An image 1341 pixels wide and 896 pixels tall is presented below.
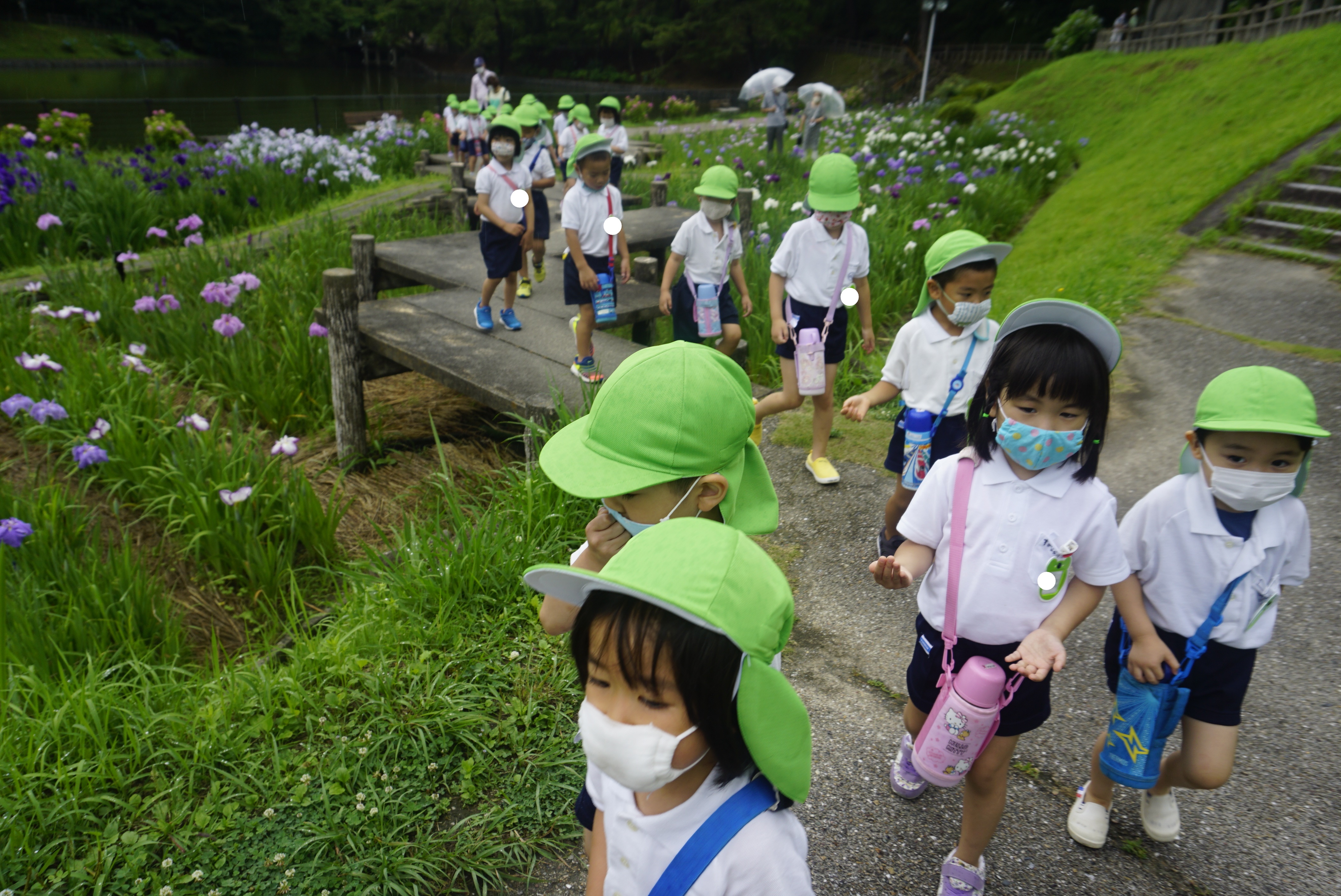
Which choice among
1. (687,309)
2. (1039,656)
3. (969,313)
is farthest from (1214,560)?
(687,309)

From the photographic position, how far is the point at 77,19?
4275cm

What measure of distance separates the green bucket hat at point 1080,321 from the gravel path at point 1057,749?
144 centimetres

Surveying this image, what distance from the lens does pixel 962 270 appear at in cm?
298

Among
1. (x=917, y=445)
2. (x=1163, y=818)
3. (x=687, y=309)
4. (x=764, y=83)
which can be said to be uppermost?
(x=764, y=83)

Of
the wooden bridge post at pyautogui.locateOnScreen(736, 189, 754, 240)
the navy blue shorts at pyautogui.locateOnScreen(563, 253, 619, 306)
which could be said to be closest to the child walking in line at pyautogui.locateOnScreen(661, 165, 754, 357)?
the navy blue shorts at pyautogui.locateOnScreen(563, 253, 619, 306)

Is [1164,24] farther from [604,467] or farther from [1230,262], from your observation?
[604,467]

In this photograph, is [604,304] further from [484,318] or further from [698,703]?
[698,703]

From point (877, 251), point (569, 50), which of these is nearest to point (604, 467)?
point (877, 251)

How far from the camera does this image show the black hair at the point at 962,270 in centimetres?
295

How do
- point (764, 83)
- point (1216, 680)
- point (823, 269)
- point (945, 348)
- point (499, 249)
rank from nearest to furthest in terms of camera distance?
point (1216, 680) → point (945, 348) → point (823, 269) → point (499, 249) → point (764, 83)

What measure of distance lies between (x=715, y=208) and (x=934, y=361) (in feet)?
6.54

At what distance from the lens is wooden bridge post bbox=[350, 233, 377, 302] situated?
A: 20.7ft

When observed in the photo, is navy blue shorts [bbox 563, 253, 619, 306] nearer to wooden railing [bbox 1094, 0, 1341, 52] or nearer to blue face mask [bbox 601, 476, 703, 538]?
blue face mask [bbox 601, 476, 703, 538]

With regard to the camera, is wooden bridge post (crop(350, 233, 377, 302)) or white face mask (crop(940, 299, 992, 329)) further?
wooden bridge post (crop(350, 233, 377, 302))
